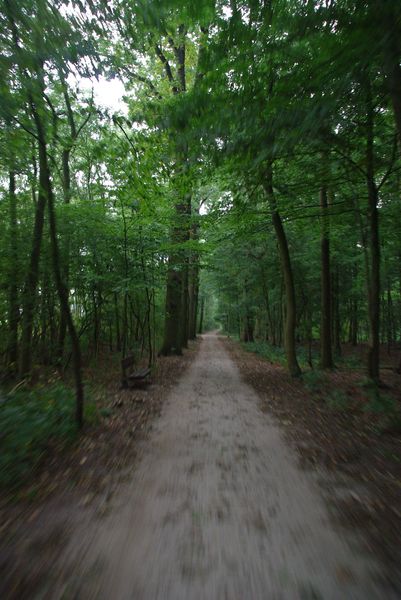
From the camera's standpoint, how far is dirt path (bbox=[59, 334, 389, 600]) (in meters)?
2.29

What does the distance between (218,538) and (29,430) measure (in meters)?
2.94

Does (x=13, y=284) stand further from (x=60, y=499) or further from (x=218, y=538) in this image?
(x=218, y=538)

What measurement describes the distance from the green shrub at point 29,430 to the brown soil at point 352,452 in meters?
3.60

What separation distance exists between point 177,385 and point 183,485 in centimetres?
609

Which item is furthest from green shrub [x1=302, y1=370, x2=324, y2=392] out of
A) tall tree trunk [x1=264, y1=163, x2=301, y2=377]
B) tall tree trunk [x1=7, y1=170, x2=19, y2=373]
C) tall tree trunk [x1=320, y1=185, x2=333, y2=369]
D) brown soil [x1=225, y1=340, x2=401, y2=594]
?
tall tree trunk [x1=7, y1=170, x2=19, y2=373]

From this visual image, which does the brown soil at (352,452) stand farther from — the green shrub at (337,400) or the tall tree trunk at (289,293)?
the tall tree trunk at (289,293)

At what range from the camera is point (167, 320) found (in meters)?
15.1

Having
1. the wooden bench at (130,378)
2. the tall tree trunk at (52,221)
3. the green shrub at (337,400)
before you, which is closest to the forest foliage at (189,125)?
the tall tree trunk at (52,221)

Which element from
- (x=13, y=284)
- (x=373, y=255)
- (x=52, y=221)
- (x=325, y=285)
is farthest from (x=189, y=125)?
(x=325, y=285)

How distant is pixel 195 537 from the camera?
286cm

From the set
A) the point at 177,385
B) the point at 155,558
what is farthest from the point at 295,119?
the point at 177,385

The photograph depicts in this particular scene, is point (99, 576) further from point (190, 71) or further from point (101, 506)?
point (190, 71)

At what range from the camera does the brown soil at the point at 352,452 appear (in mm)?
2971

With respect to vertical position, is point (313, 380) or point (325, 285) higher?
point (325, 285)
